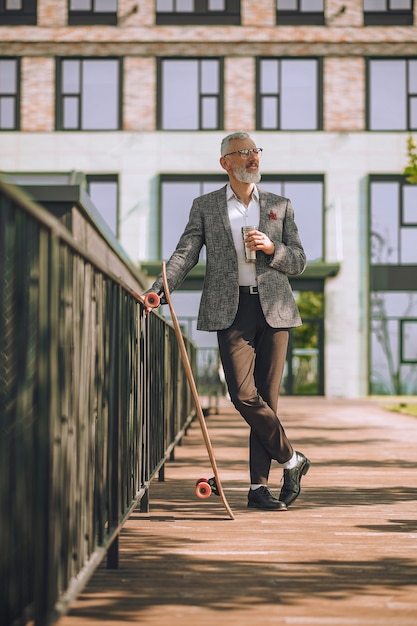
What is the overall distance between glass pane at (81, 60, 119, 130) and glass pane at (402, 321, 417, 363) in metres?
10.5

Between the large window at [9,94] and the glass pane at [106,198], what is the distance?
117 inches

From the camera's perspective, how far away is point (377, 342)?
31172 mm

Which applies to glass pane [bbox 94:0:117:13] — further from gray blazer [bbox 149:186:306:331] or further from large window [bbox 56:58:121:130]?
gray blazer [bbox 149:186:306:331]

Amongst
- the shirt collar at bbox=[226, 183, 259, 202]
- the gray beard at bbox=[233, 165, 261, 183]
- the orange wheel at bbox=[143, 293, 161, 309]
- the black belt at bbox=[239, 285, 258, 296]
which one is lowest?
the orange wheel at bbox=[143, 293, 161, 309]

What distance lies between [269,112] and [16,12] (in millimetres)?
8180

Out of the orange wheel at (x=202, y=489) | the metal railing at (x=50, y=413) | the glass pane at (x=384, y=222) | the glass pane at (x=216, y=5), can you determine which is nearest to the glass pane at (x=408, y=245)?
the glass pane at (x=384, y=222)

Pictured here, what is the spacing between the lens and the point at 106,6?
104ft

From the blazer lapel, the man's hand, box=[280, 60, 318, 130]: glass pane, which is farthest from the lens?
box=[280, 60, 318, 130]: glass pane

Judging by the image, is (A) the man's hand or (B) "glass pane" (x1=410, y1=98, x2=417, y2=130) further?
(B) "glass pane" (x1=410, y1=98, x2=417, y2=130)

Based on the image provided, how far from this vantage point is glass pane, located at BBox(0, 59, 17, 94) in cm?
3177

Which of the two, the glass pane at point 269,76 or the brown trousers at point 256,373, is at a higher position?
the glass pane at point 269,76

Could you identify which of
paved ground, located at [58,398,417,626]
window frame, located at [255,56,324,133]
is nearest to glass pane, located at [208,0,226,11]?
window frame, located at [255,56,324,133]

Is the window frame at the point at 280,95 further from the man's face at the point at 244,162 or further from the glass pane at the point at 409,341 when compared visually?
the man's face at the point at 244,162

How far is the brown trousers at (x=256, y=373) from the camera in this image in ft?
19.6
